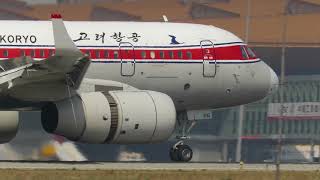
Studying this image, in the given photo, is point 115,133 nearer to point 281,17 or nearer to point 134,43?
point 134,43

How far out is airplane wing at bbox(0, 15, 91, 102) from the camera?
40.0 m

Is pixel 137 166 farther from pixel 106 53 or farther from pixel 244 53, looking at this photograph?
pixel 244 53

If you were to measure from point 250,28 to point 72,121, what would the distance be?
103703 mm

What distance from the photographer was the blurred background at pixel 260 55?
366 ft

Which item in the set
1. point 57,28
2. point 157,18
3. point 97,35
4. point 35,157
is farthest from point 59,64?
point 157,18

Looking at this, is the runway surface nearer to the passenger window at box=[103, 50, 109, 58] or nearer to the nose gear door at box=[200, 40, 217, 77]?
the passenger window at box=[103, 50, 109, 58]

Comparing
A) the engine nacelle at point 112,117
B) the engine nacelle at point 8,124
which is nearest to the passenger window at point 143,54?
the engine nacelle at point 112,117

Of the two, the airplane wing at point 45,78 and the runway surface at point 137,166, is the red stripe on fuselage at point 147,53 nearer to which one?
the airplane wing at point 45,78

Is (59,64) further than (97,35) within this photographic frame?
No

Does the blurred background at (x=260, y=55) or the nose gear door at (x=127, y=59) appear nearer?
the nose gear door at (x=127, y=59)

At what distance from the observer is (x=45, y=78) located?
135 ft

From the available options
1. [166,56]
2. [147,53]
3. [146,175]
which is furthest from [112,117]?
[166,56]

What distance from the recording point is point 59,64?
40000mm

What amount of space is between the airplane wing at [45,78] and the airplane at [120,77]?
34 mm
